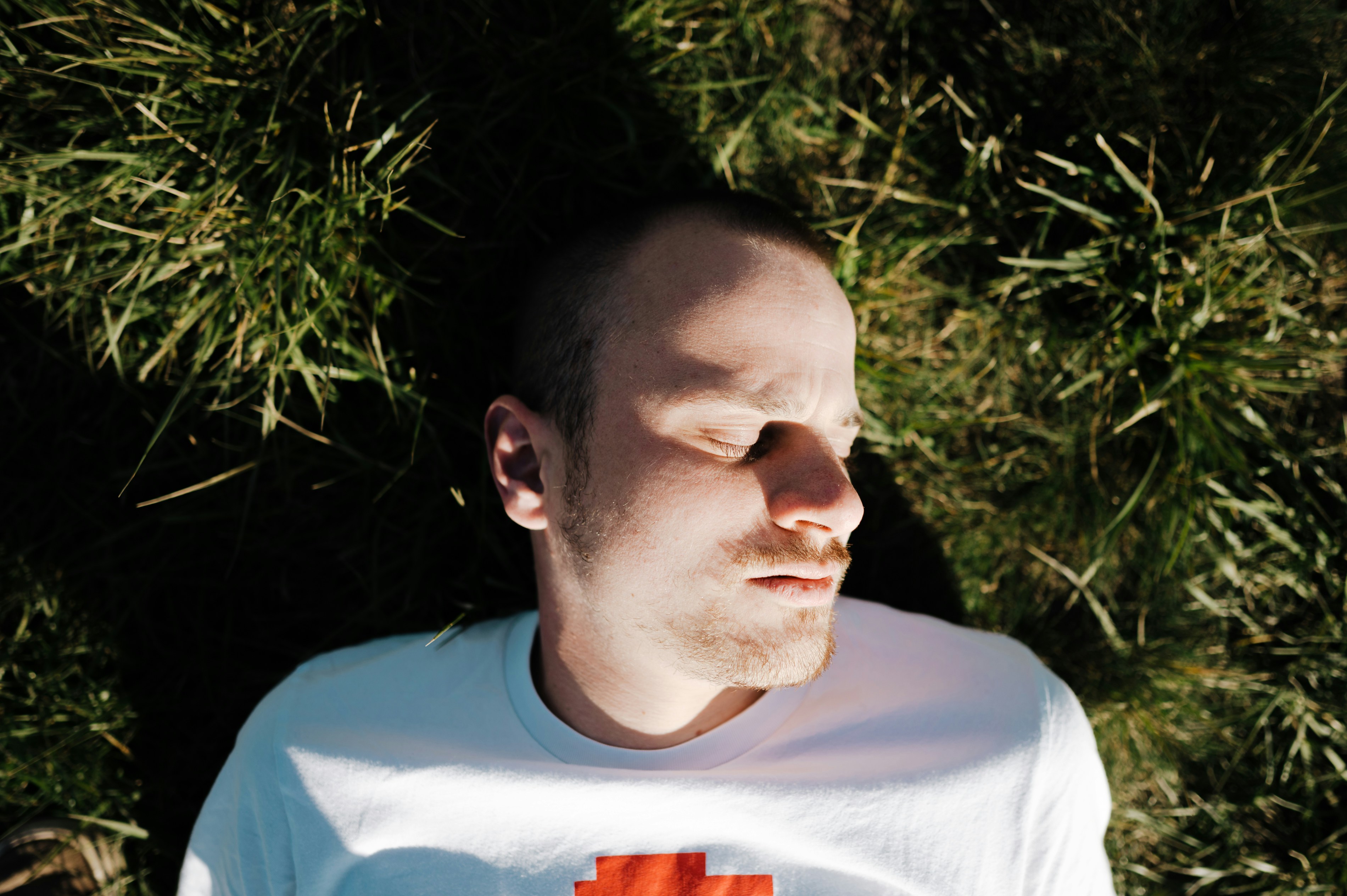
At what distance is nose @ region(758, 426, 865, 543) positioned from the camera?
1925 millimetres

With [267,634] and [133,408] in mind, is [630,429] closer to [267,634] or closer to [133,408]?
[267,634]

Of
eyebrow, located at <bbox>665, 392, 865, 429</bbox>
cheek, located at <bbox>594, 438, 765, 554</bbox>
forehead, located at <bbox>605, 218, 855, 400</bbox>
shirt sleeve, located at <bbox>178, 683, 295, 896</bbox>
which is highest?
forehead, located at <bbox>605, 218, 855, 400</bbox>

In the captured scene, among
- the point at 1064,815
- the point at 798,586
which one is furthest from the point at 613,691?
the point at 1064,815

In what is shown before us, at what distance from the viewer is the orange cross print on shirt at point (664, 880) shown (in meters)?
2.12

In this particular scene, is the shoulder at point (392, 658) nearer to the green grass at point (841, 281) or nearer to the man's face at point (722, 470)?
the green grass at point (841, 281)

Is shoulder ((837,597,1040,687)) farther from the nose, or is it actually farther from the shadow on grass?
the shadow on grass

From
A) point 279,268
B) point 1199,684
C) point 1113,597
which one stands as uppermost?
point 279,268

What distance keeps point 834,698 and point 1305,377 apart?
2.21m

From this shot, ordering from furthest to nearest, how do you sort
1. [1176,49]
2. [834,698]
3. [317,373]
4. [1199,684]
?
[1199,684] → [1176,49] → [317,373] → [834,698]

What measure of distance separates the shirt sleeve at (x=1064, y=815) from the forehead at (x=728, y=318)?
1248 mm

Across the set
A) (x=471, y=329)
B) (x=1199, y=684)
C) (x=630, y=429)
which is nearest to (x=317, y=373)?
(x=471, y=329)

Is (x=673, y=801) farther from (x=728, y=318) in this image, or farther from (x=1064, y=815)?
(x=728, y=318)

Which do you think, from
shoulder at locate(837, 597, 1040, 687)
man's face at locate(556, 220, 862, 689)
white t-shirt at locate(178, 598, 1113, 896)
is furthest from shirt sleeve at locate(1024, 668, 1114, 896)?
man's face at locate(556, 220, 862, 689)

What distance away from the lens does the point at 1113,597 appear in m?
3.03
